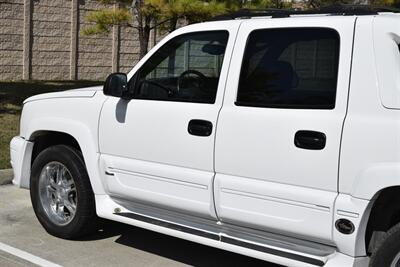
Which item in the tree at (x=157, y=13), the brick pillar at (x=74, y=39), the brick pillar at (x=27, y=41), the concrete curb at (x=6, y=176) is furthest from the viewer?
the brick pillar at (x=74, y=39)

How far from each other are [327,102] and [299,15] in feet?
2.55

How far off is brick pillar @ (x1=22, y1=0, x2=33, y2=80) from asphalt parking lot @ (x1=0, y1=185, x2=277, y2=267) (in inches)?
537

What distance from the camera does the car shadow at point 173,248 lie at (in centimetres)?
524

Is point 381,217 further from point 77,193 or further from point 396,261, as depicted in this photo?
point 77,193

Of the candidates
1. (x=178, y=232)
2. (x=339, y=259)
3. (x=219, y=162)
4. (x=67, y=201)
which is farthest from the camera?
(x=67, y=201)

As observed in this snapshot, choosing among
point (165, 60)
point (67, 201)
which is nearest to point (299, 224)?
point (165, 60)

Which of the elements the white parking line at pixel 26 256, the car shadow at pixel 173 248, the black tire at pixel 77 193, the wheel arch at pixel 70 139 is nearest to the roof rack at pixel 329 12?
the wheel arch at pixel 70 139

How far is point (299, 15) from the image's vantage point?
4453mm

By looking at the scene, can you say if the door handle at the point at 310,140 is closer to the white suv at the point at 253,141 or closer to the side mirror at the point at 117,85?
the white suv at the point at 253,141

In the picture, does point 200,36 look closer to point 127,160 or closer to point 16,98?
point 127,160

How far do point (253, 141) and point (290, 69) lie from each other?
1.83ft

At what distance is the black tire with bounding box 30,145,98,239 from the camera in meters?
5.44

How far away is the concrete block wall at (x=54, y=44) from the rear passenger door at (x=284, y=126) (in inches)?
585

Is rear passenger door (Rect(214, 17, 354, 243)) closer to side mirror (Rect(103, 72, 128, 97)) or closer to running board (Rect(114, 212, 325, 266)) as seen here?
running board (Rect(114, 212, 325, 266))
